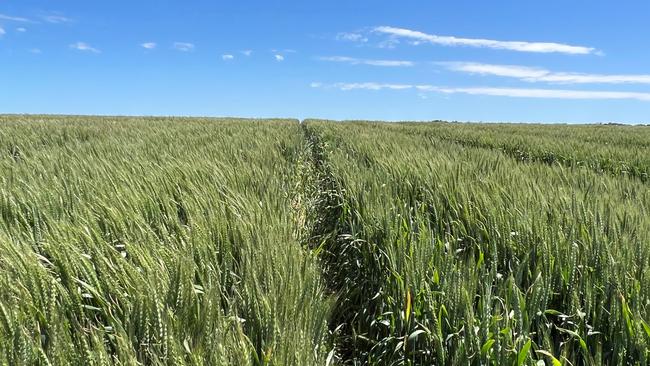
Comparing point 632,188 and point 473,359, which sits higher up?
point 632,188

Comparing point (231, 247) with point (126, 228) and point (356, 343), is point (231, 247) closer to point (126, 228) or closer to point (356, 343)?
point (126, 228)

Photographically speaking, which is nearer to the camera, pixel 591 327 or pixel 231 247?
pixel 591 327

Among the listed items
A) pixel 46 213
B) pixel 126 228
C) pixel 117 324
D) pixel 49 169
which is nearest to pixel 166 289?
pixel 117 324

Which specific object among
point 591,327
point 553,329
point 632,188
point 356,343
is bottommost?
point 356,343

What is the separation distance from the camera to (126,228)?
2020 mm

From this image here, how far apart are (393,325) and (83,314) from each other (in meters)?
1.03

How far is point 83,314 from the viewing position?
135 centimetres

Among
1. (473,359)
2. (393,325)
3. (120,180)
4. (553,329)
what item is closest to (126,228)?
(120,180)

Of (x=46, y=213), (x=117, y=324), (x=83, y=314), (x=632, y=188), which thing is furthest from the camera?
(x=632, y=188)

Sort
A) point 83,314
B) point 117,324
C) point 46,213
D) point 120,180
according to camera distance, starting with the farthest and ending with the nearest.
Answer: point 120,180, point 46,213, point 83,314, point 117,324

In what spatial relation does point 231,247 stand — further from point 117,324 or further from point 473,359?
point 473,359

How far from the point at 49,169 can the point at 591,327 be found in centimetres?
357

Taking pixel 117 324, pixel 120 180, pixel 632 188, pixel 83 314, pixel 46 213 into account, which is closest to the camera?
pixel 117 324

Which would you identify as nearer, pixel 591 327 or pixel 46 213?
pixel 591 327
